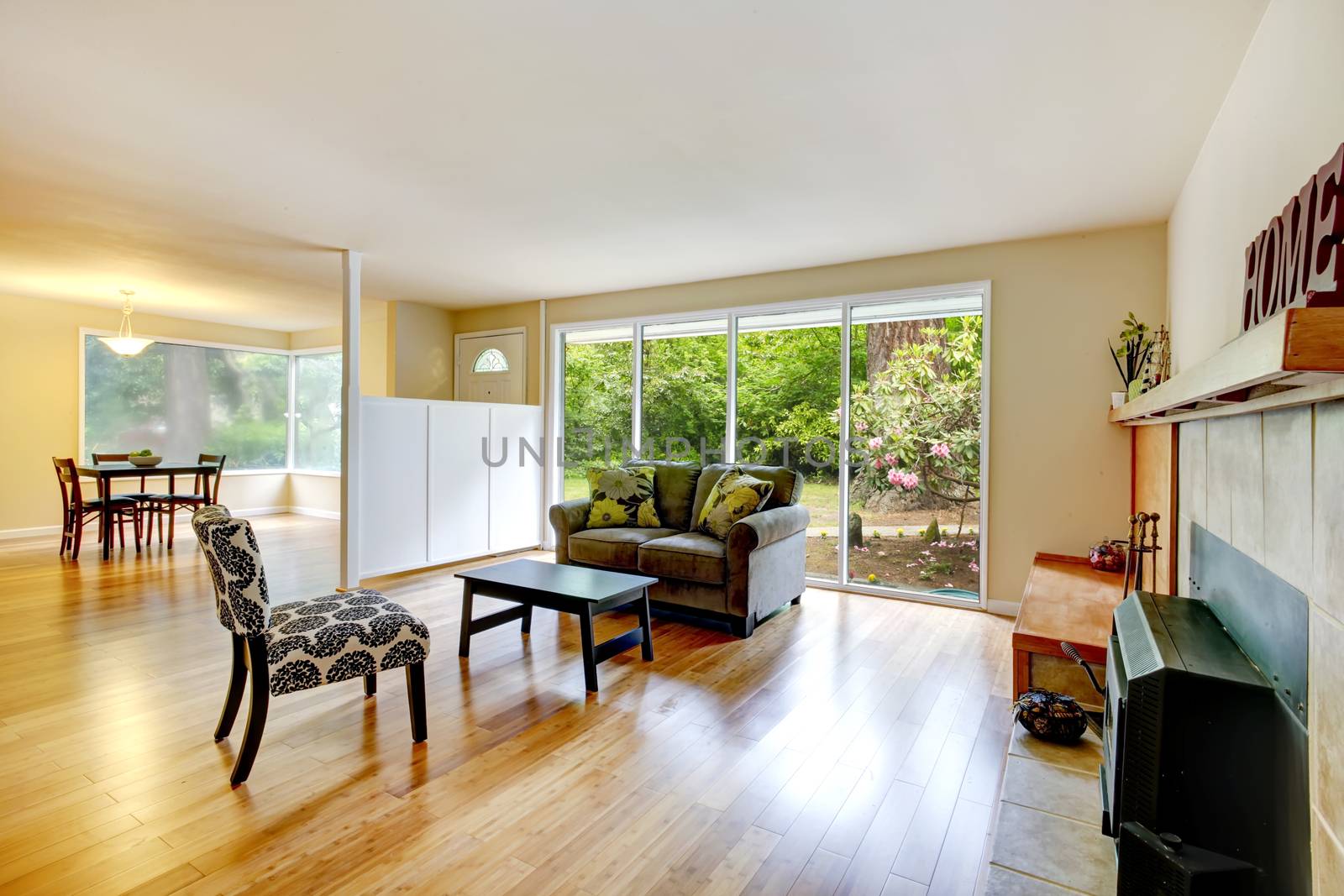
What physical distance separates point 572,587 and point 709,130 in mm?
2136

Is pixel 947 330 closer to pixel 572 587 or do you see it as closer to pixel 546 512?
pixel 572 587

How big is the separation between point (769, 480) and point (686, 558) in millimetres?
879

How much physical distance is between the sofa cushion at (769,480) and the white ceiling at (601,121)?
A: 4.99 feet

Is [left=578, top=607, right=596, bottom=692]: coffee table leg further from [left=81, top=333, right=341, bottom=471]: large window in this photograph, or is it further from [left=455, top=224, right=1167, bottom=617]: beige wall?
[left=81, top=333, right=341, bottom=471]: large window

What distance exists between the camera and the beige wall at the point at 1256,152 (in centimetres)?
152

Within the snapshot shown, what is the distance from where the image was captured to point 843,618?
13.5ft

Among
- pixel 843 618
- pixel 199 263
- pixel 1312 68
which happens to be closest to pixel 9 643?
pixel 199 263

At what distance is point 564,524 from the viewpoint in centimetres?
445

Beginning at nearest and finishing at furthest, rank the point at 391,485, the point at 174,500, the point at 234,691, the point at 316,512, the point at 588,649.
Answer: the point at 234,691 → the point at 588,649 → the point at 391,485 → the point at 174,500 → the point at 316,512

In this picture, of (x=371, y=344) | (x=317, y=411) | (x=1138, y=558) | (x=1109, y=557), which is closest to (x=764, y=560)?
(x=1138, y=558)

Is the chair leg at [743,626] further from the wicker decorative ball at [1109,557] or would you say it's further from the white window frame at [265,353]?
the white window frame at [265,353]

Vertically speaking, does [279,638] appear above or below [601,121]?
below

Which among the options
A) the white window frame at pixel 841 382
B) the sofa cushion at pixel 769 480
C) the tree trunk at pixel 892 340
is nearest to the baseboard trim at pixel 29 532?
the white window frame at pixel 841 382

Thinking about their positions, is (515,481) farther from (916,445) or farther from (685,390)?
(916,445)
